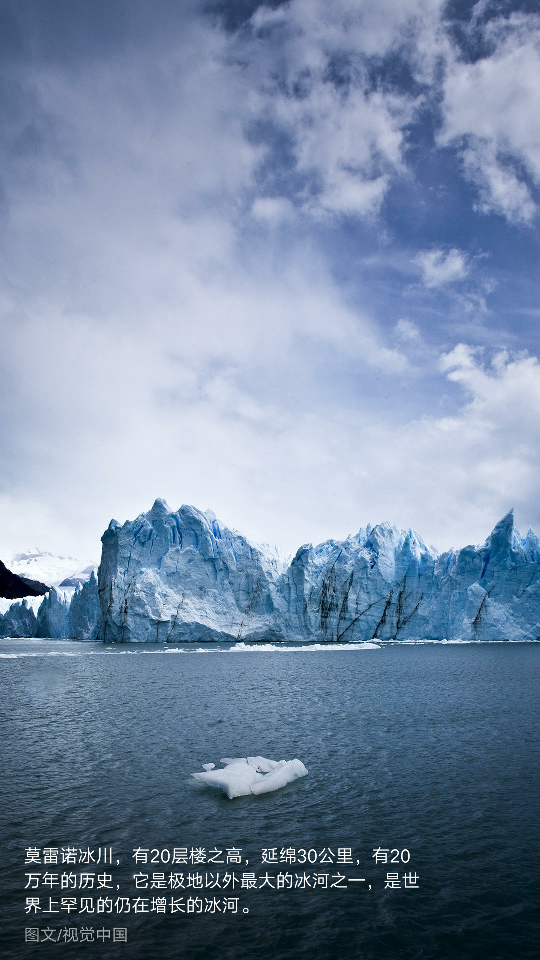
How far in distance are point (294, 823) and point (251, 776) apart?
5.66 ft

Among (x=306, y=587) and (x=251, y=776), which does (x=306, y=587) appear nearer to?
(x=306, y=587)

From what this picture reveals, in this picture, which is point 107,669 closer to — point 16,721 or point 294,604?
point 16,721

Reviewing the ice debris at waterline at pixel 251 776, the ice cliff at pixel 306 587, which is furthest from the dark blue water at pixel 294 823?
the ice cliff at pixel 306 587

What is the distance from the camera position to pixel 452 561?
53719 millimetres

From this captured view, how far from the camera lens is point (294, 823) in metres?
8.12

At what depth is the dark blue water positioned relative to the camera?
18.0ft

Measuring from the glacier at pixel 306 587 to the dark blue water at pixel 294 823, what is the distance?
34.3 metres

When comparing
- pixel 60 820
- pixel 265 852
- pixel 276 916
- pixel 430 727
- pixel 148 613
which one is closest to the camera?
pixel 276 916

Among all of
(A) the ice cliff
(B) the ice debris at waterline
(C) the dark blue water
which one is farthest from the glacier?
(B) the ice debris at waterline

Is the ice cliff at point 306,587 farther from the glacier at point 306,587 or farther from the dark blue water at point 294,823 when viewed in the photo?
the dark blue water at point 294,823

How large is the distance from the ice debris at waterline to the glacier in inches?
1663

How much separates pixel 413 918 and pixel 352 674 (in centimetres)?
2296

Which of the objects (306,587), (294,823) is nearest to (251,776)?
(294,823)

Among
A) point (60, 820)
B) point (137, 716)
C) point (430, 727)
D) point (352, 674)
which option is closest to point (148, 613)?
point (352, 674)
